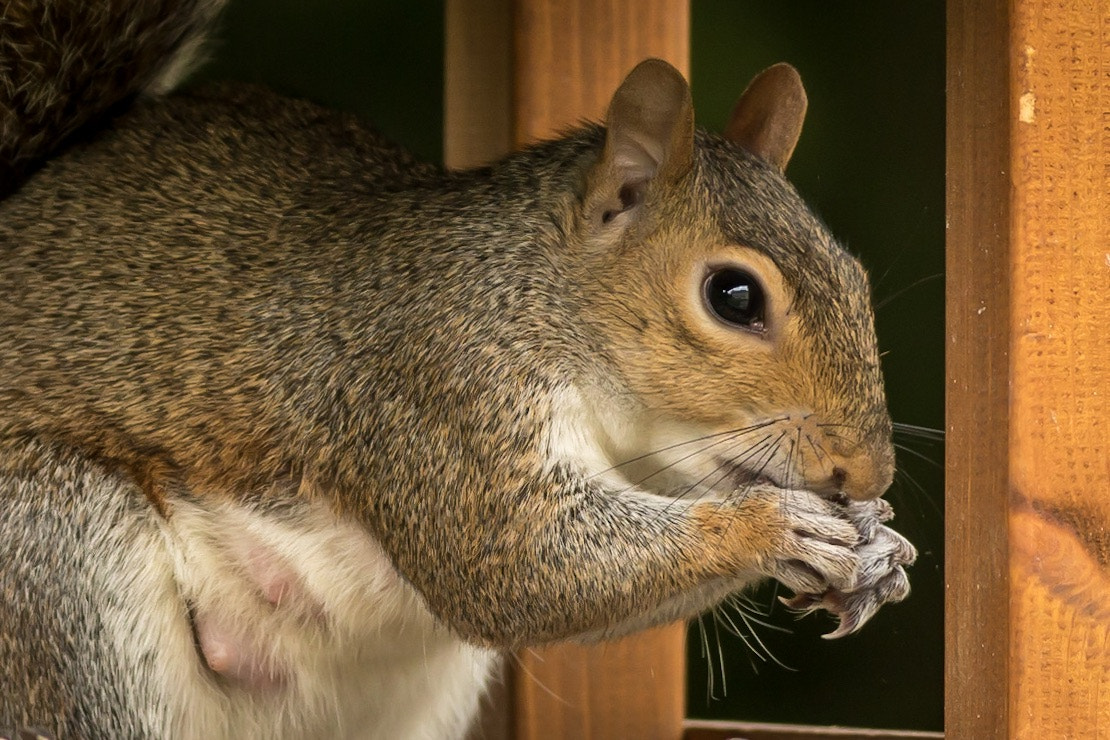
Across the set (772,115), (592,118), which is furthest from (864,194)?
(772,115)

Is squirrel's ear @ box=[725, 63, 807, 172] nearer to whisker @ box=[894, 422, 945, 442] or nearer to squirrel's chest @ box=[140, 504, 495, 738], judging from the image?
whisker @ box=[894, 422, 945, 442]

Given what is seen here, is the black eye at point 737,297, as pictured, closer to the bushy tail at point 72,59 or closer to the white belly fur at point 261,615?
the white belly fur at point 261,615

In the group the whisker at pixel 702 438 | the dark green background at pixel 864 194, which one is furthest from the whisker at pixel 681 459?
the dark green background at pixel 864 194

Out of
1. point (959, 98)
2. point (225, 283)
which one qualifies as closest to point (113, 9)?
point (225, 283)

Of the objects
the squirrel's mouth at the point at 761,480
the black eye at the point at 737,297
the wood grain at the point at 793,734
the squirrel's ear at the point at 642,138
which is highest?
the squirrel's ear at the point at 642,138

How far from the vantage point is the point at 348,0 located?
7.84ft

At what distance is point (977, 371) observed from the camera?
1.11 m

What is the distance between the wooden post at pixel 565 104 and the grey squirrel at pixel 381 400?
0.26 m

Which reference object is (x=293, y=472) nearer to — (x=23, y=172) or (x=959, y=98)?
(x=23, y=172)

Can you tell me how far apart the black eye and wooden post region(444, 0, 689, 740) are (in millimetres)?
480

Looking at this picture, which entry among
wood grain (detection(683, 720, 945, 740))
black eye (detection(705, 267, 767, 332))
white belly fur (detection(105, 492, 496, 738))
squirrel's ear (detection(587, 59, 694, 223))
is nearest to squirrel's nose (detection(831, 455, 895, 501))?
black eye (detection(705, 267, 767, 332))

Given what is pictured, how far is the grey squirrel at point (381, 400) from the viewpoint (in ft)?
4.01

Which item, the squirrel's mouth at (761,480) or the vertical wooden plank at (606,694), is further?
the vertical wooden plank at (606,694)

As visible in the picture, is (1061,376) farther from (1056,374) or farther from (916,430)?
(916,430)
